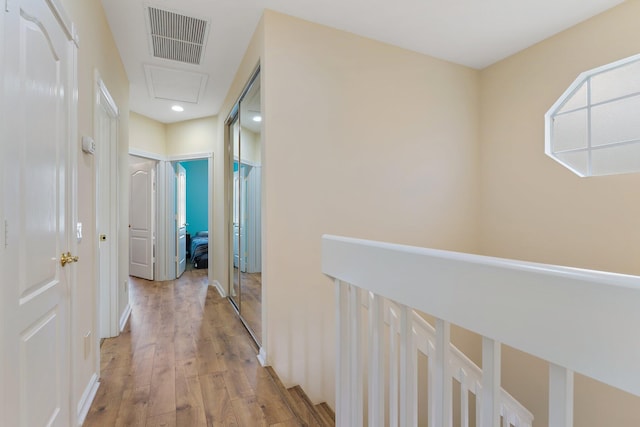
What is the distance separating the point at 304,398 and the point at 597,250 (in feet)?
8.13

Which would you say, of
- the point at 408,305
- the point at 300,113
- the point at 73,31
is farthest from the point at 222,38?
the point at 408,305

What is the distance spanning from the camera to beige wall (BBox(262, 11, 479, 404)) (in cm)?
221

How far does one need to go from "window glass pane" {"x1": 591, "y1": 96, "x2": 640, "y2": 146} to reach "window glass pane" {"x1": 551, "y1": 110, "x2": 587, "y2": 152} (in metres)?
0.06

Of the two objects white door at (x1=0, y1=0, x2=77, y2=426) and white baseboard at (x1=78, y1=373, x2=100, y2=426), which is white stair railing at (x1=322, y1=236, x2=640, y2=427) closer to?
white door at (x1=0, y1=0, x2=77, y2=426)

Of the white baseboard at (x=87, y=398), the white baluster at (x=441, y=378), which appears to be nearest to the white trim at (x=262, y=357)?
the white baseboard at (x=87, y=398)

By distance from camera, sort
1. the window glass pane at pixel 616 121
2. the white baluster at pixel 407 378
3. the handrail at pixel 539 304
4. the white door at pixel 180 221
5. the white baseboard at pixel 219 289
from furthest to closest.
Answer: the white door at pixel 180 221, the white baseboard at pixel 219 289, the window glass pane at pixel 616 121, the white baluster at pixel 407 378, the handrail at pixel 539 304

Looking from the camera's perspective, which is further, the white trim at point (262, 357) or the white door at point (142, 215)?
the white door at point (142, 215)

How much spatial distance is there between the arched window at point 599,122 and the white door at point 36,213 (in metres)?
3.45

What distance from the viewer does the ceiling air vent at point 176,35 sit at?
2.28 m

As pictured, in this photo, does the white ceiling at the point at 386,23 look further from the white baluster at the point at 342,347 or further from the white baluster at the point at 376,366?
the white baluster at the point at 376,366

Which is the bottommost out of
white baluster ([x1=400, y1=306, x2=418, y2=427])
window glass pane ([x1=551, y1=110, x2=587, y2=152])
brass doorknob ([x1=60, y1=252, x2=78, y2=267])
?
white baluster ([x1=400, y1=306, x2=418, y2=427])

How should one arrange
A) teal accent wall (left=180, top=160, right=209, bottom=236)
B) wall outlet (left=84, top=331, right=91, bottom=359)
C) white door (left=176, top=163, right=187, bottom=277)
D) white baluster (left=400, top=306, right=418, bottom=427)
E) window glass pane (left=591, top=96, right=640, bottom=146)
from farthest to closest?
teal accent wall (left=180, top=160, right=209, bottom=236) < white door (left=176, top=163, right=187, bottom=277) < window glass pane (left=591, top=96, right=640, bottom=146) < wall outlet (left=84, top=331, right=91, bottom=359) < white baluster (left=400, top=306, right=418, bottom=427)

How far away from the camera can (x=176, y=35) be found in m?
2.50

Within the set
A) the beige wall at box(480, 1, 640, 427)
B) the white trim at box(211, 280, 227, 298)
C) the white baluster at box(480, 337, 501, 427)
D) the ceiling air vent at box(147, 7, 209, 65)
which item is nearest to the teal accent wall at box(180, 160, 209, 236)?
the white trim at box(211, 280, 227, 298)
